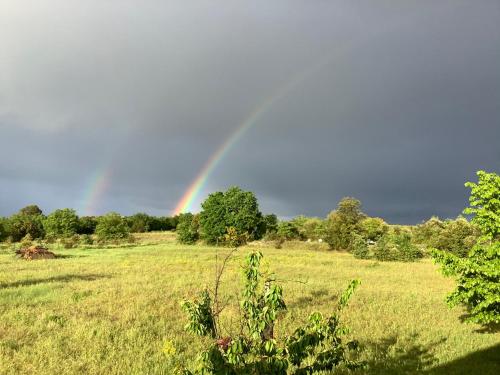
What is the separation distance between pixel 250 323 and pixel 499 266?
9.45 meters

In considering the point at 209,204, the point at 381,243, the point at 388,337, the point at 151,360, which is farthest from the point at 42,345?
the point at 209,204

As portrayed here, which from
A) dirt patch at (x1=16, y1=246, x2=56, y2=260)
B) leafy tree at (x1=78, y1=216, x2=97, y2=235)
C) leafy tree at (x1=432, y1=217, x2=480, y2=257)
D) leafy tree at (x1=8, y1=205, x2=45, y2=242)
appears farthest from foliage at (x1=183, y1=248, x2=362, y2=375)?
leafy tree at (x1=78, y1=216, x2=97, y2=235)

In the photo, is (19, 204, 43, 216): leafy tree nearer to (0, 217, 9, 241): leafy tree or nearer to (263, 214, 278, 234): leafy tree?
(0, 217, 9, 241): leafy tree

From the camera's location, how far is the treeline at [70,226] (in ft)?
253

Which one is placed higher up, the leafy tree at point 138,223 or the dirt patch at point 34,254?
the leafy tree at point 138,223

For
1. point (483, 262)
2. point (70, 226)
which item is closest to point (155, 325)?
point (483, 262)

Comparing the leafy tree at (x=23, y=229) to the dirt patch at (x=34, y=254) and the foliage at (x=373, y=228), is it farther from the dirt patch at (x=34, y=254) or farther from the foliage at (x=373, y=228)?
the foliage at (x=373, y=228)

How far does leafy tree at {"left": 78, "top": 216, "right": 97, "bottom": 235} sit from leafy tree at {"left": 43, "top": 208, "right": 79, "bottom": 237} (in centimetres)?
846

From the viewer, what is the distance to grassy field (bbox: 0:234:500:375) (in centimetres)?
963

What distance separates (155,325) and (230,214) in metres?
66.2

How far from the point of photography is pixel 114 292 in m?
18.5

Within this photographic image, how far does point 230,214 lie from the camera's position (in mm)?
79250

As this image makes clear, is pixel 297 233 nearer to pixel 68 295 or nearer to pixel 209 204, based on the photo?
pixel 209 204

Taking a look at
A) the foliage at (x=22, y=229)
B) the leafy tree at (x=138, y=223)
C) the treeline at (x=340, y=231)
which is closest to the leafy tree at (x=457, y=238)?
the treeline at (x=340, y=231)
